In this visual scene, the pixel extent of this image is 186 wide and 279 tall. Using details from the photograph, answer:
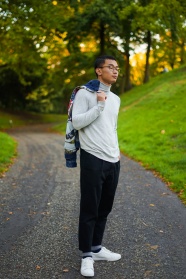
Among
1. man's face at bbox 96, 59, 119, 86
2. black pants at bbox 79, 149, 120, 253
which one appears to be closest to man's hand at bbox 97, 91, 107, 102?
man's face at bbox 96, 59, 119, 86

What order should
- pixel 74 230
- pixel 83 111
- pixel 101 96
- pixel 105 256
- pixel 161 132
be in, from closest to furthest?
pixel 101 96, pixel 83 111, pixel 105 256, pixel 74 230, pixel 161 132

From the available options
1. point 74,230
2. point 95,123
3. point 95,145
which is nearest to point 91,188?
point 95,145

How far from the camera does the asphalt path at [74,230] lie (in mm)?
3668

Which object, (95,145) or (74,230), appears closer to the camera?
(95,145)

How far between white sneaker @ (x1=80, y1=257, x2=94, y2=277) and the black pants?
0.11 meters

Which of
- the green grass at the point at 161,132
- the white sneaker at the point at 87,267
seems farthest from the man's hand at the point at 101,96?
the green grass at the point at 161,132

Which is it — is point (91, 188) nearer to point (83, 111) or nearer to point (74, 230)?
point (83, 111)

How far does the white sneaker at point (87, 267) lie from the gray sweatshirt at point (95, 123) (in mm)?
1220

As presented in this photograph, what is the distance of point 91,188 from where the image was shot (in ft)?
11.4

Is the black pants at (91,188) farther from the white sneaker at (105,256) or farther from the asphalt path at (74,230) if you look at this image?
the asphalt path at (74,230)

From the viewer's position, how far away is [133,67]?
4447cm

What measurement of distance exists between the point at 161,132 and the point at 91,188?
411 inches

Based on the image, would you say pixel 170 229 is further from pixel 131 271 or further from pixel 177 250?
pixel 131 271

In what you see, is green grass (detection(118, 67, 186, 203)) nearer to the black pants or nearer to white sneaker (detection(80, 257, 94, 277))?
the black pants
